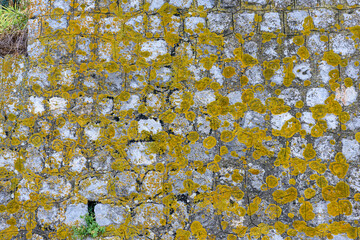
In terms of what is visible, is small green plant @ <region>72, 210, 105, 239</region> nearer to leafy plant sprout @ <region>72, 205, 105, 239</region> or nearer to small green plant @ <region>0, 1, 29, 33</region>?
leafy plant sprout @ <region>72, 205, 105, 239</region>

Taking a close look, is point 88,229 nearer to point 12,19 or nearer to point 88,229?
point 88,229

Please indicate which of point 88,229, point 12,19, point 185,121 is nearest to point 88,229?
point 88,229

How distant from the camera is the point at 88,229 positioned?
199cm

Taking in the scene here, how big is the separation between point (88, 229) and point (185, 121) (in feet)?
3.62

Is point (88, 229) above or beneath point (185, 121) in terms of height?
beneath

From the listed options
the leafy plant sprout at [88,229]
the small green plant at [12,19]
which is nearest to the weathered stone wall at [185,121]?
the leafy plant sprout at [88,229]

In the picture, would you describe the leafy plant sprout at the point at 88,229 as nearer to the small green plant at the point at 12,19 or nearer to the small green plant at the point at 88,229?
the small green plant at the point at 88,229

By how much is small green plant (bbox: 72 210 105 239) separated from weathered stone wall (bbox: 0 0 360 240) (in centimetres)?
6

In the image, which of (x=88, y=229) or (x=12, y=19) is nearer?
(x=88, y=229)

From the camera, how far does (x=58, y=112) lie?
82.1 inches

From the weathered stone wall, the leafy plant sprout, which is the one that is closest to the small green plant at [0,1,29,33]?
the weathered stone wall

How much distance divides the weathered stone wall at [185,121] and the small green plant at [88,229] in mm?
59

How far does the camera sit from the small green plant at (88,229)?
1.98 m

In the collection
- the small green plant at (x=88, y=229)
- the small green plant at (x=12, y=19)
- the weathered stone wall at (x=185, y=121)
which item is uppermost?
the small green plant at (x=12, y=19)
